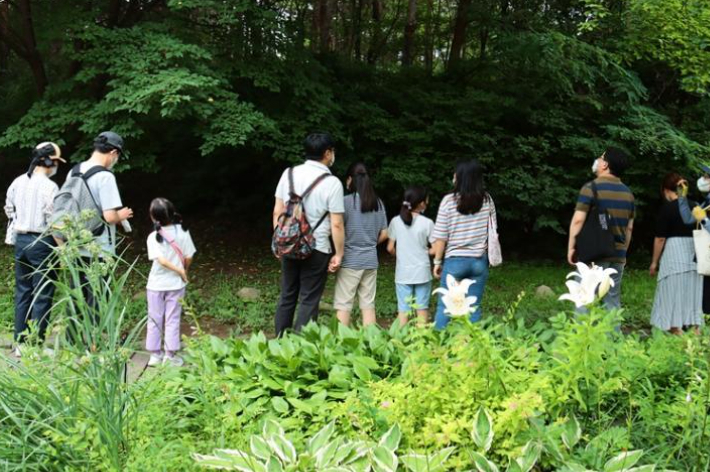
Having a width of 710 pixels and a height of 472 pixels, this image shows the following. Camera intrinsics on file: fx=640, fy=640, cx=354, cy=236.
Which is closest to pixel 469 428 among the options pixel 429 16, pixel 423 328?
pixel 423 328

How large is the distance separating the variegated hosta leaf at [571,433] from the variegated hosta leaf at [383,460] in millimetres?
685

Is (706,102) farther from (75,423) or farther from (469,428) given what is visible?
(75,423)

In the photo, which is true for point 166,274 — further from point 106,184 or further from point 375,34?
point 375,34

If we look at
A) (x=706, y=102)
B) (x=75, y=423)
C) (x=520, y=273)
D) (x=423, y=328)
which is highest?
(x=706, y=102)

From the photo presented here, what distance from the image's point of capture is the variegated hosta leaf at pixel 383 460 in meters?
2.37

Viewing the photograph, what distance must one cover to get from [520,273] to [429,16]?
8572mm

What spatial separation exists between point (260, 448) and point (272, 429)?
18 centimetres

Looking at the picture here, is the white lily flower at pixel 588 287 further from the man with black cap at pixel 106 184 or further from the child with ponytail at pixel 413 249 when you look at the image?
the man with black cap at pixel 106 184

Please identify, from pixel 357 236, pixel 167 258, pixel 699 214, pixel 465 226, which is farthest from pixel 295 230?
pixel 699 214

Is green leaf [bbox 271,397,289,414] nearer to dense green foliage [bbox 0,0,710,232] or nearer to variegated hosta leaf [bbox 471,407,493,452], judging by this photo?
variegated hosta leaf [bbox 471,407,493,452]

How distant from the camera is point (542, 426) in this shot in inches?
98.3

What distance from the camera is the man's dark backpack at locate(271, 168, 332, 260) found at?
15.7 ft

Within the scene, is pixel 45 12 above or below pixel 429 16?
below

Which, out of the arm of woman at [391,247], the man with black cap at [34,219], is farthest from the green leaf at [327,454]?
the man with black cap at [34,219]
